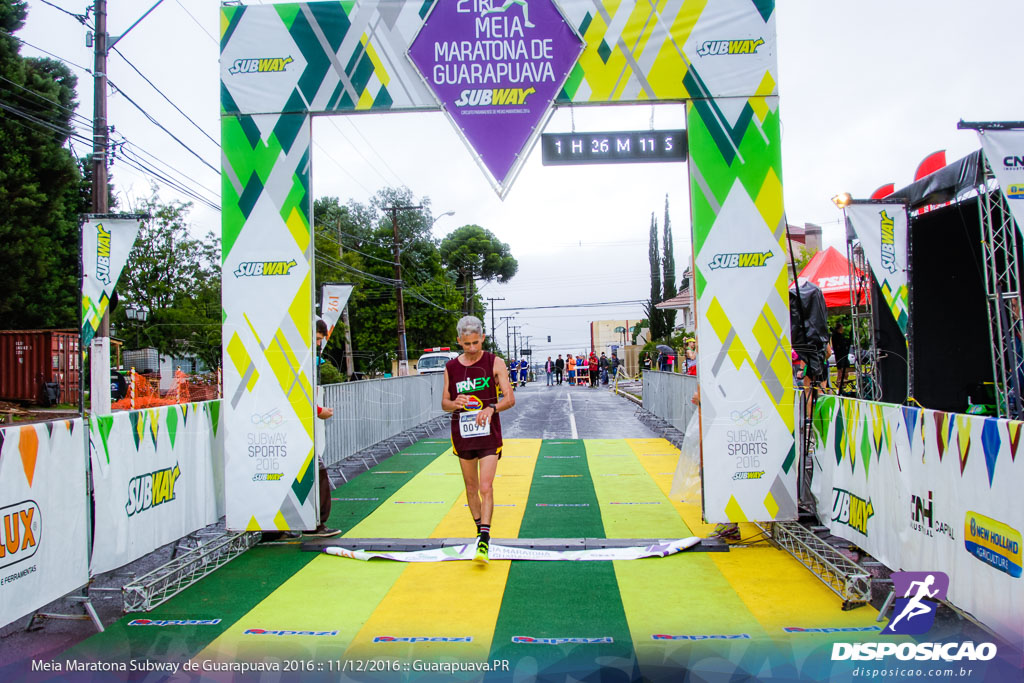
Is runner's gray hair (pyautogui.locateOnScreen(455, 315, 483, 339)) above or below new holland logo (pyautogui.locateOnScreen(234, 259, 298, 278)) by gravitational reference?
below

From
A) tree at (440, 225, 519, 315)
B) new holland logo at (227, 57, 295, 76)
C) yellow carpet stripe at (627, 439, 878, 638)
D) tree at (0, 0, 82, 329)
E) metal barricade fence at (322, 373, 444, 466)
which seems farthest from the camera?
tree at (440, 225, 519, 315)

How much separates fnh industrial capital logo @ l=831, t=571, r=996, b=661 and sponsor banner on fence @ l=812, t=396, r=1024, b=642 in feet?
0.35

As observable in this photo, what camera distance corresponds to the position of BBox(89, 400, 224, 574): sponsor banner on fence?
16.6 ft

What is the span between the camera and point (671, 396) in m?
15.6

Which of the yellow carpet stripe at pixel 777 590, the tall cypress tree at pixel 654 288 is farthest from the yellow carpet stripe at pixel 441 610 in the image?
the tall cypress tree at pixel 654 288

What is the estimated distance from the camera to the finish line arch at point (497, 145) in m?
6.16

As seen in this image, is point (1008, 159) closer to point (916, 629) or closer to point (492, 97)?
point (916, 629)

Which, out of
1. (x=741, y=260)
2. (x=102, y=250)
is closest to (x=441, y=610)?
(x=741, y=260)

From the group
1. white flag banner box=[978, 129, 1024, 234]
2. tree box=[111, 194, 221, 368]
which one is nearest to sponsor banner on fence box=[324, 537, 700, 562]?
white flag banner box=[978, 129, 1024, 234]

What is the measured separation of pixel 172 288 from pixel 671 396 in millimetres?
31249

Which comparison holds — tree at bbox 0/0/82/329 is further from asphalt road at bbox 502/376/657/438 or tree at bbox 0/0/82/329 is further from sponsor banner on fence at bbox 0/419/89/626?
sponsor banner on fence at bbox 0/419/89/626

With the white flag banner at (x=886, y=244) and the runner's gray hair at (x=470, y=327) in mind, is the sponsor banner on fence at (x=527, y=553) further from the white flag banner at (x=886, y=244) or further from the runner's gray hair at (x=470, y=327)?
the white flag banner at (x=886, y=244)

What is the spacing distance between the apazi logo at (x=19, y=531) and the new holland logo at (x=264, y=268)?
2.65 metres

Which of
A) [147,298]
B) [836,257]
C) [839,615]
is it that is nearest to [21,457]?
[839,615]
